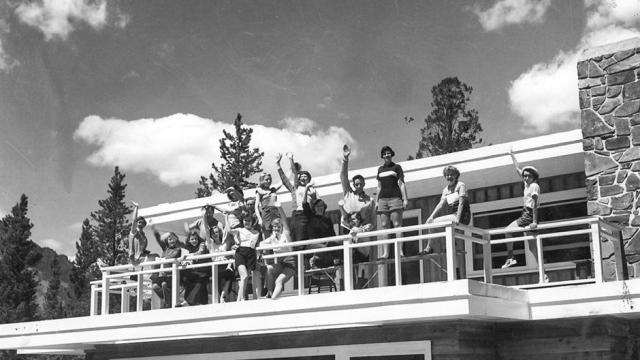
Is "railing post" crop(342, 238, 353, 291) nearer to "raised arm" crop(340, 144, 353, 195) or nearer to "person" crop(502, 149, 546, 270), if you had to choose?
"raised arm" crop(340, 144, 353, 195)

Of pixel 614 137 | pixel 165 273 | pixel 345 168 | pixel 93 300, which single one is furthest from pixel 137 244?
pixel 614 137

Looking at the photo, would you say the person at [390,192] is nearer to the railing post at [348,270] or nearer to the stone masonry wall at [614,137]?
the railing post at [348,270]

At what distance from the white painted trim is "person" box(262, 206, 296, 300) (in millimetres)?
924

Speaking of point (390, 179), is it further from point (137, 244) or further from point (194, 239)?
point (137, 244)

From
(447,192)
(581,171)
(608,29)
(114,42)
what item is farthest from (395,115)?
(447,192)

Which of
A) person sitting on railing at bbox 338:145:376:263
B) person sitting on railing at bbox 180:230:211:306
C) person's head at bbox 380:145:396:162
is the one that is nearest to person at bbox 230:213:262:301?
person sitting on railing at bbox 338:145:376:263

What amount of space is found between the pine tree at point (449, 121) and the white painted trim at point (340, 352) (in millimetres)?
27114

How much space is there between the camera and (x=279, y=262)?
41.4 feet

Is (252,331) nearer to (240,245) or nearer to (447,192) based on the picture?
(240,245)

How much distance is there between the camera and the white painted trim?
37.3 feet

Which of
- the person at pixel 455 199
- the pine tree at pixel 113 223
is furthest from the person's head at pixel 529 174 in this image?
the pine tree at pixel 113 223

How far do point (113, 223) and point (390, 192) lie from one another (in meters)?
37.7

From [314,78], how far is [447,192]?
4695cm

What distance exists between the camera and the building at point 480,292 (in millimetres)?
10836
